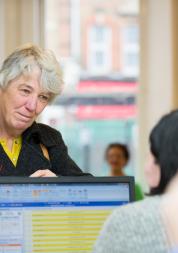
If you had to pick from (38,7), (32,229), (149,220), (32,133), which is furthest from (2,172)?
(38,7)

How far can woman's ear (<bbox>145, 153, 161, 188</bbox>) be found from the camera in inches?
55.9

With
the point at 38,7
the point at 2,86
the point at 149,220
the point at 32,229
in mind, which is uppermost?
the point at 38,7

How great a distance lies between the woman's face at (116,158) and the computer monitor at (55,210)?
Answer: 342 cm

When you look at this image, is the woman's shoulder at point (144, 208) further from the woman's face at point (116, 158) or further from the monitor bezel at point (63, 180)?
the woman's face at point (116, 158)

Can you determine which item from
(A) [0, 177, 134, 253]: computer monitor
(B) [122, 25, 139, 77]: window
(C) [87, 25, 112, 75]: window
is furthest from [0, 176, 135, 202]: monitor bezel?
(C) [87, 25, 112, 75]: window

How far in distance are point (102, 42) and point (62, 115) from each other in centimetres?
70

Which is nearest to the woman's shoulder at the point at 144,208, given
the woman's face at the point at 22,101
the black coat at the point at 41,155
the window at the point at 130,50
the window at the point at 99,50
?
the black coat at the point at 41,155

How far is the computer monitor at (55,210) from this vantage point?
1.78 m

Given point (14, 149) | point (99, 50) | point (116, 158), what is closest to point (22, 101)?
point (14, 149)

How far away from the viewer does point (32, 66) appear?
218 cm

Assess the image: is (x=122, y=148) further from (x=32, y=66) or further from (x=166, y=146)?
(x=166, y=146)

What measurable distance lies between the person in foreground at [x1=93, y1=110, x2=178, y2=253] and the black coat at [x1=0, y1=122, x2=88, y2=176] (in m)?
0.75

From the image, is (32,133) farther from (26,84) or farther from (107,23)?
(107,23)

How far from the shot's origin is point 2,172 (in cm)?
208
